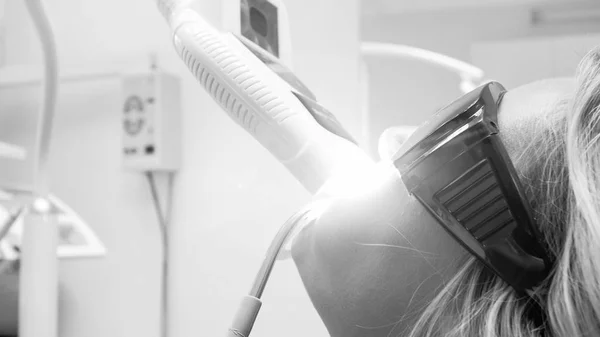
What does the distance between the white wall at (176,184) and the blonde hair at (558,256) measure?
43cm

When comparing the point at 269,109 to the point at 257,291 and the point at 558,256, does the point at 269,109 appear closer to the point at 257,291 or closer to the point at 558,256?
the point at 257,291

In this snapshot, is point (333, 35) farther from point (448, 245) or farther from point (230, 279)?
point (448, 245)

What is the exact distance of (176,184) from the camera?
0.86 metres

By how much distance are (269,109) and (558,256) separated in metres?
0.27

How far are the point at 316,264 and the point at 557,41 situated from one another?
1.64 ft

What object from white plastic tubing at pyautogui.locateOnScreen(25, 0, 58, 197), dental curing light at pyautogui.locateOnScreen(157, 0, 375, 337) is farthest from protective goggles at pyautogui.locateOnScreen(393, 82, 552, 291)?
white plastic tubing at pyautogui.locateOnScreen(25, 0, 58, 197)

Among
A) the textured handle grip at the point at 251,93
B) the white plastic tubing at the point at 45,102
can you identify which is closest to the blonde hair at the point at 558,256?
the textured handle grip at the point at 251,93

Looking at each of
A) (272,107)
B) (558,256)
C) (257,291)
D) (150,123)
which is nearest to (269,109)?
(272,107)

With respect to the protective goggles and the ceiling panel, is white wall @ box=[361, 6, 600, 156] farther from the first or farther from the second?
the protective goggles

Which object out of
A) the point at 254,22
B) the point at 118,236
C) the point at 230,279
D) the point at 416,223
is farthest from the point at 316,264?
the point at 118,236

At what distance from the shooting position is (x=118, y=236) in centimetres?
89

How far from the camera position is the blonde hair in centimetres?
29

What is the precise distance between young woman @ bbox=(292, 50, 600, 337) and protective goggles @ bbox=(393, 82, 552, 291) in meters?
0.02

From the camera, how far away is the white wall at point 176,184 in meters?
0.78
